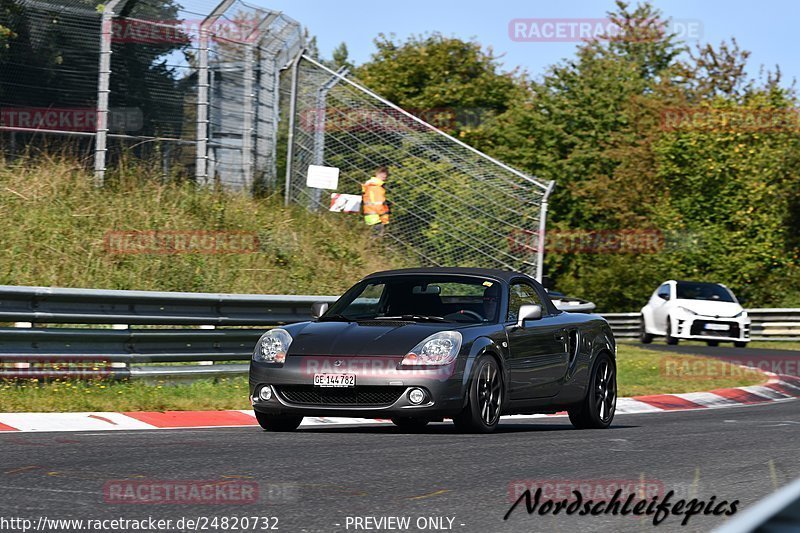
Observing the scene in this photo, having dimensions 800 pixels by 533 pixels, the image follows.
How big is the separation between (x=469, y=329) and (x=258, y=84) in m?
9.26

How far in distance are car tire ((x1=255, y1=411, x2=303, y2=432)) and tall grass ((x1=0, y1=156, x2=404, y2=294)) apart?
5018 millimetres

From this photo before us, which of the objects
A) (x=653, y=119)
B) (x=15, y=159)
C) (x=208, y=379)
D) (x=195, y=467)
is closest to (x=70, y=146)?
(x=15, y=159)

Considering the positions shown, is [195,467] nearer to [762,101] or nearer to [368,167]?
[368,167]

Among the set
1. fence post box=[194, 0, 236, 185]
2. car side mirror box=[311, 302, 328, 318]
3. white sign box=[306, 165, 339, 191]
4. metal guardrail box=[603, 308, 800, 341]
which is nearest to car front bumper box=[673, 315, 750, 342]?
metal guardrail box=[603, 308, 800, 341]

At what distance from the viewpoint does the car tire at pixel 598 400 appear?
1073 cm

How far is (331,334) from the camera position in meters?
9.34

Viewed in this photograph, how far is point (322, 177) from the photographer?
1753 cm

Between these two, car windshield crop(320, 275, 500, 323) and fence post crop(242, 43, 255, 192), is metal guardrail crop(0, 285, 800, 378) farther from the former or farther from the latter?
fence post crop(242, 43, 255, 192)

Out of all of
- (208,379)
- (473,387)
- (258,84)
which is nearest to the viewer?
(473,387)

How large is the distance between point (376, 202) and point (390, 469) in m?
11.2

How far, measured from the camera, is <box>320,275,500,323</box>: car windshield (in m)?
9.96

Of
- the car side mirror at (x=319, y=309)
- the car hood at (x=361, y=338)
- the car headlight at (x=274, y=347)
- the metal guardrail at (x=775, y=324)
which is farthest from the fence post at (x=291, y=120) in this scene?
the metal guardrail at (x=775, y=324)

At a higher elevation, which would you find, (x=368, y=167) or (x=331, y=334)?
(x=368, y=167)

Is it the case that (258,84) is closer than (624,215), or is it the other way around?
(258,84)
